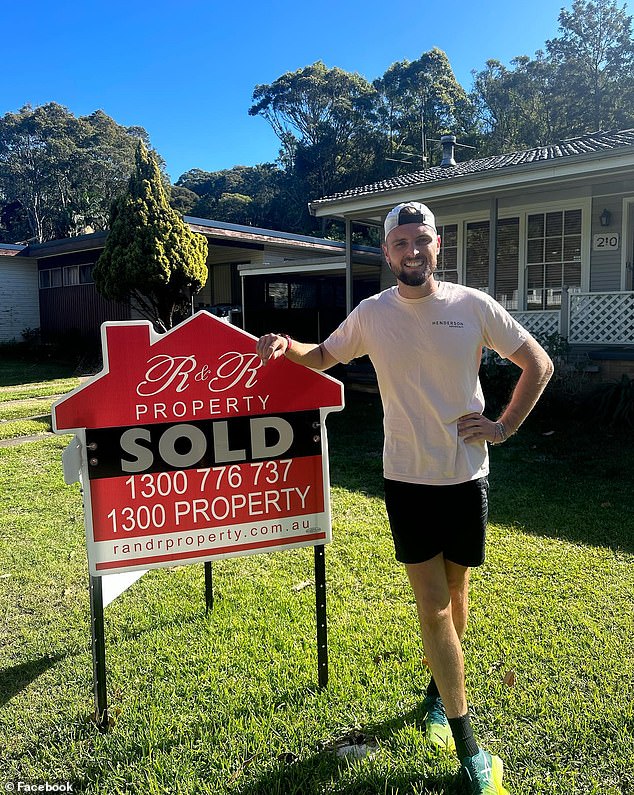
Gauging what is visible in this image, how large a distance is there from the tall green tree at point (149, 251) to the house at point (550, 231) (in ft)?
11.6

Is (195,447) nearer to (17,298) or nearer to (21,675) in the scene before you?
(21,675)

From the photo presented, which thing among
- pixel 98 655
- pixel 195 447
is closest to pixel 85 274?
pixel 195 447

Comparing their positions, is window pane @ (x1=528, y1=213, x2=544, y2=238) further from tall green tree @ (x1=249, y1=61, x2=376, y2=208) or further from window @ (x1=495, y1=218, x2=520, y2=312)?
tall green tree @ (x1=249, y1=61, x2=376, y2=208)

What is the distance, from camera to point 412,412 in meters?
2.21

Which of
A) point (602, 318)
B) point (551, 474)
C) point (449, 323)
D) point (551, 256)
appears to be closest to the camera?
point (449, 323)

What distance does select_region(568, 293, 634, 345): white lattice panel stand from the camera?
948 centimetres

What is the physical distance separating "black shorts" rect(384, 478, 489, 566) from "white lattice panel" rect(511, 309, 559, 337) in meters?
8.29

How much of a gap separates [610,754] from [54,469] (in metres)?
5.76

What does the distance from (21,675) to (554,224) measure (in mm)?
11074

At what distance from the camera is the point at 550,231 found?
37.6 ft

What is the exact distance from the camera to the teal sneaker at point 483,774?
6.57ft

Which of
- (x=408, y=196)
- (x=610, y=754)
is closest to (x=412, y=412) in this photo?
(x=610, y=754)

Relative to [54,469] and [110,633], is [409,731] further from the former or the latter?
[54,469]

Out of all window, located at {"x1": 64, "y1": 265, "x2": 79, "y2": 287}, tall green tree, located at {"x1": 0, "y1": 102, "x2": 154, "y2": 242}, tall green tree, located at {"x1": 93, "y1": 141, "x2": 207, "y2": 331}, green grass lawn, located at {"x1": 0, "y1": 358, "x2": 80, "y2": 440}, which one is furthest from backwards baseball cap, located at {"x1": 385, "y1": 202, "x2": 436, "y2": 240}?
tall green tree, located at {"x1": 0, "y1": 102, "x2": 154, "y2": 242}
